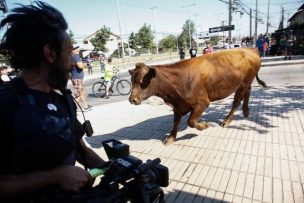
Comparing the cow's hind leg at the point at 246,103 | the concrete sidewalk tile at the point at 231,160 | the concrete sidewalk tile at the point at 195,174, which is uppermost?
the cow's hind leg at the point at 246,103

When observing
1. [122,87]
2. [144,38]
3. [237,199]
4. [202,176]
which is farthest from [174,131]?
[144,38]

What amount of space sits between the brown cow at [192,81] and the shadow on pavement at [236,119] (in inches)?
35.7

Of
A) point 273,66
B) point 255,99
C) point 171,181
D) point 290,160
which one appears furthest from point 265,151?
point 273,66

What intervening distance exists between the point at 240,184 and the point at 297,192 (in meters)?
0.70

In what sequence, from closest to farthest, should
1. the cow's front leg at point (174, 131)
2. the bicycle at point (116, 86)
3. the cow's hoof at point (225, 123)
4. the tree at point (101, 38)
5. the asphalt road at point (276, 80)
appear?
the cow's front leg at point (174, 131)
the cow's hoof at point (225, 123)
the asphalt road at point (276, 80)
the bicycle at point (116, 86)
the tree at point (101, 38)

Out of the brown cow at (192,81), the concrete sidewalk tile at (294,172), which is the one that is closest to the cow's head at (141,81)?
the brown cow at (192,81)

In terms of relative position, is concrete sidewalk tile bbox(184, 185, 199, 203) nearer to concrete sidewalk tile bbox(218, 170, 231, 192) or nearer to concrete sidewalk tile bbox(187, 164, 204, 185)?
concrete sidewalk tile bbox(187, 164, 204, 185)

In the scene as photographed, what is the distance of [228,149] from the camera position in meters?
4.94

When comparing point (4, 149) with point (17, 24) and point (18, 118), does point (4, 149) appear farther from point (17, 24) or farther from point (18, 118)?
point (17, 24)

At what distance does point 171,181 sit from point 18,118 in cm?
303

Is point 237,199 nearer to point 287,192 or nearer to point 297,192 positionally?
point 287,192

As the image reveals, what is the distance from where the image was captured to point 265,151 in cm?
472

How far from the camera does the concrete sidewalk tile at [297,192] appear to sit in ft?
10.7

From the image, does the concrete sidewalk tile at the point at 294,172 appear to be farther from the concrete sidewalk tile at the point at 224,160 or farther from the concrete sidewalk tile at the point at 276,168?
the concrete sidewalk tile at the point at 224,160
